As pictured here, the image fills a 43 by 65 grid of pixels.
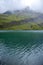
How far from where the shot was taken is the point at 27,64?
39.9 meters

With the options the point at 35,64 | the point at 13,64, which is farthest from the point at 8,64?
the point at 35,64

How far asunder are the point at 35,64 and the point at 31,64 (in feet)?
3.39

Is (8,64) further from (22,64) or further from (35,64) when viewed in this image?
(35,64)

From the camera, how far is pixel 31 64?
3972 cm

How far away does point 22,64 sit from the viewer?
40000mm

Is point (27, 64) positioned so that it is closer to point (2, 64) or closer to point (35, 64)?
point (35, 64)

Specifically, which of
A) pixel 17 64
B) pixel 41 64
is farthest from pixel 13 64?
pixel 41 64

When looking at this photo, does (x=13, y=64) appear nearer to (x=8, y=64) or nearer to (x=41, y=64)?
(x=8, y=64)

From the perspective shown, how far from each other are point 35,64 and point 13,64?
5697 mm

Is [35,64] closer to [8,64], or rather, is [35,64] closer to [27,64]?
[27,64]

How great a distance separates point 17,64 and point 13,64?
3.75ft

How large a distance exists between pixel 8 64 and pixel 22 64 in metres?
3.99

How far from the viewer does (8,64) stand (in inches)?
1499

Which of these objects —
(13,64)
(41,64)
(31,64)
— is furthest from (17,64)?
(41,64)
